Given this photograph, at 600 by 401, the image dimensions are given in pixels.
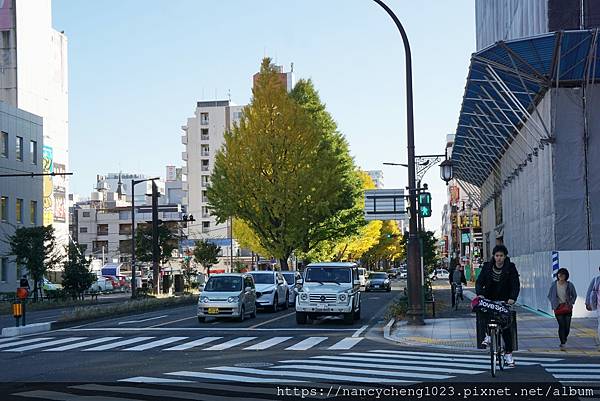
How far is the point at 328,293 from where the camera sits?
90.6 feet

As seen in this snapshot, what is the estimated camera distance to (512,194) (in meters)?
47.1

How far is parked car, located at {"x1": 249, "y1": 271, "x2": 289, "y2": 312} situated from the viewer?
3631 centimetres

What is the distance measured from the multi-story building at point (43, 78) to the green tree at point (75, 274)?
98.2ft

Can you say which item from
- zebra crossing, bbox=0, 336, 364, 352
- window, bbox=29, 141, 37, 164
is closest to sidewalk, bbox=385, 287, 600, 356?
zebra crossing, bbox=0, 336, 364, 352

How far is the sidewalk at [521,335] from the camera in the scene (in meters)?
18.6

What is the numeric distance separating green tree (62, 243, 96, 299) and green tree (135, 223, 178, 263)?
24.2 ft

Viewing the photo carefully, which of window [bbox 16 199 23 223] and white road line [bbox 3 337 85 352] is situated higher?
window [bbox 16 199 23 223]

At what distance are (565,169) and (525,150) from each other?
858 centimetres

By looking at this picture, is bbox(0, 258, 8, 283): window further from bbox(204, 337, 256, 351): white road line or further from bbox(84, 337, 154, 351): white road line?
bbox(204, 337, 256, 351): white road line

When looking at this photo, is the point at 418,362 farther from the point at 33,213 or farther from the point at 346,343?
the point at 33,213

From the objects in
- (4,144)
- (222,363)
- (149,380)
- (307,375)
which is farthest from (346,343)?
(4,144)

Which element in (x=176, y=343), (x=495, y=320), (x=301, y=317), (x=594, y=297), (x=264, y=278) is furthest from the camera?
(x=264, y=278)

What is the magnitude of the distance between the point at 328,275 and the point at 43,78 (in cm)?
7161

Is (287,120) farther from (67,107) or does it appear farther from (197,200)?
(197,200)
